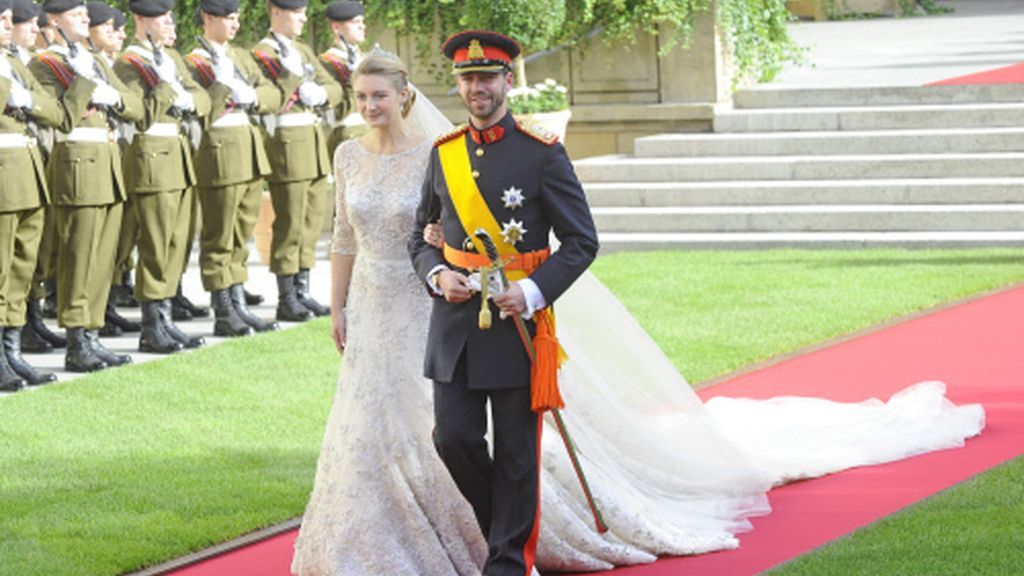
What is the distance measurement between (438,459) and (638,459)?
941 mm

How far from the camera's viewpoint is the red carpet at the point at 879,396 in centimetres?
680

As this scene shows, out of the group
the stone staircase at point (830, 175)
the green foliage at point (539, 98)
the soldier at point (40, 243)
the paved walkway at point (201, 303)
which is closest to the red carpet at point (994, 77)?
the stone staircase at point (830, 175)

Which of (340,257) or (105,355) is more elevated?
(340,257)

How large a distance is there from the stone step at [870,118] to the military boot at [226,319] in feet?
19.5

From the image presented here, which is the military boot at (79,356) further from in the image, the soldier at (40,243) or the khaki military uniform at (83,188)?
the soldier at (40,243)

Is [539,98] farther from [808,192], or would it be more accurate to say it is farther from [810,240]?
[810,240]

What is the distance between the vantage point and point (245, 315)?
39.7 ft

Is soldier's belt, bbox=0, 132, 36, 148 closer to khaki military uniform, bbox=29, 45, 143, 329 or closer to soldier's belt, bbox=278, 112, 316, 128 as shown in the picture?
khaki military uniform, bbox=29, 45, 143, 329

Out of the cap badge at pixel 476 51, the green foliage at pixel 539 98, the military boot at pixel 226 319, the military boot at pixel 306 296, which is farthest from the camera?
the green foliage at pixel 539 98

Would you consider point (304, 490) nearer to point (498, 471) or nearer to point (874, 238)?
point (498, 471)

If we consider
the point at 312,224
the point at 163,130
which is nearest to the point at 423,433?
the point at 163,130

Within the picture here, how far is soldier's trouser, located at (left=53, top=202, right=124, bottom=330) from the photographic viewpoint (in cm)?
1089

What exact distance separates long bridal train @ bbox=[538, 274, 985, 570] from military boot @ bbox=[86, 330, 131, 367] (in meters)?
4.13

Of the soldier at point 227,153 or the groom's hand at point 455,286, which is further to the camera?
the soldier at point 227,153
